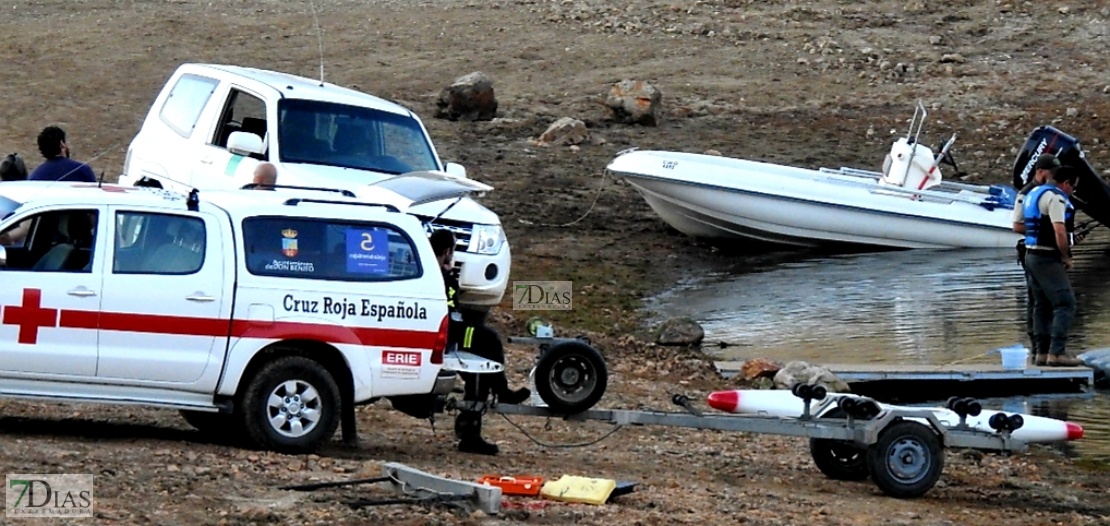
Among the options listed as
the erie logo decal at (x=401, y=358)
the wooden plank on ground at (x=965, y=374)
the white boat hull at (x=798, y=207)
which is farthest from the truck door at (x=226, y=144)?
the white boat hull at (x=798, y=207)

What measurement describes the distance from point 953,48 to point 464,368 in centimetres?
2243

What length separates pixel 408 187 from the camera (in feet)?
47.1

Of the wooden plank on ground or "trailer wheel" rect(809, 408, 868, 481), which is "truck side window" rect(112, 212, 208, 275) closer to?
"trailer wheel" rect(809, 408, 868, 481)

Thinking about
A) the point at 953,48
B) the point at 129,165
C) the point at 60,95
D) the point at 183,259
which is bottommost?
the point at 183,259

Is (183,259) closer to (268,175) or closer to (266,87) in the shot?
(268,175)

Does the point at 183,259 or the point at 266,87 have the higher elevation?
the point at 266,87

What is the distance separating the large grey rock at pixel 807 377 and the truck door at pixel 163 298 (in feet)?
18.1

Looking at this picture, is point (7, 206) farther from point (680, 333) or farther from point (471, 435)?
point (680, 333)

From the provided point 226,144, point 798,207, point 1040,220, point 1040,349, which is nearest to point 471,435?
point 226,144

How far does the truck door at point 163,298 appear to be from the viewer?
33.7 feet

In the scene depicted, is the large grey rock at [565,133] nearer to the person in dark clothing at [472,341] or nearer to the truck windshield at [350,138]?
the truck windshield at [350,138]

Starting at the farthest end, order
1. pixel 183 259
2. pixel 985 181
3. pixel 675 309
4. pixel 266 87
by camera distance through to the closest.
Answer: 1. pixel 985 181
2. pixel 675 309
3. pixel 266 87
4. pixel 183 259

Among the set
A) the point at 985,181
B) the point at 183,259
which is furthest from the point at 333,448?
the point at 985,181

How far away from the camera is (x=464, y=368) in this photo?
1113cm
